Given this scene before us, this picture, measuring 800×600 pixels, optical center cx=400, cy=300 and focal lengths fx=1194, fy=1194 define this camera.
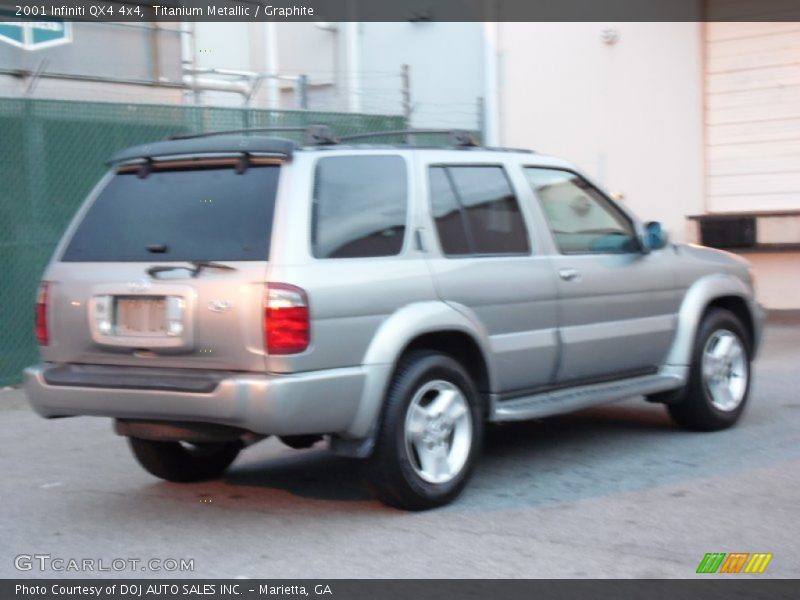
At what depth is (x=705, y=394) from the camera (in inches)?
308

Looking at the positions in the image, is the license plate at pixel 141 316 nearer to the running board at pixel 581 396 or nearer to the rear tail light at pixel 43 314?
the rear tail light at pixel 43 314

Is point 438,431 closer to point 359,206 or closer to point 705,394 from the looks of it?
point 359,206

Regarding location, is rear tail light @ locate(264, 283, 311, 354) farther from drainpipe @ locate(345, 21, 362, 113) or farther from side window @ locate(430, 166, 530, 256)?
drainpipe @ locate(345, 21, 362, 113)

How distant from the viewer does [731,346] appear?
26.5 ft

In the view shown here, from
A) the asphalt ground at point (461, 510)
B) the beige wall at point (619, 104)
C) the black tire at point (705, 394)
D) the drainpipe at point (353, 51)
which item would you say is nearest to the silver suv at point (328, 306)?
the asphalt ground at point (461, 510)

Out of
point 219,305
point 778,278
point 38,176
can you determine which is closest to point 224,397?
point 219,305

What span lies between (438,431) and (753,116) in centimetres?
1002

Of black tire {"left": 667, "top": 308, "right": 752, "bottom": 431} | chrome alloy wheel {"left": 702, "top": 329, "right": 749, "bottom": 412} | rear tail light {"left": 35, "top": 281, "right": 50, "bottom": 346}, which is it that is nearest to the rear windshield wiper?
rear tail light {"left": 35, "top": 281, "right": 50, "bottom": 346}

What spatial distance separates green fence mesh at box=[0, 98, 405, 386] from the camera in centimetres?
1062

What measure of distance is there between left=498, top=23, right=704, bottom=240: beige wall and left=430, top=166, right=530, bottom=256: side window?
8.95 m

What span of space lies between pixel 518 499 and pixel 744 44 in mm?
10052

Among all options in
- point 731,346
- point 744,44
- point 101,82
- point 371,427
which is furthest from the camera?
point 744,44

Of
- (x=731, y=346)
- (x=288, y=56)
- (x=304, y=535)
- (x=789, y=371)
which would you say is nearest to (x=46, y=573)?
(x=304, y=535)

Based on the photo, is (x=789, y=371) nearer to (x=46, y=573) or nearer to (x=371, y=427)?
(x=371, y=427)
